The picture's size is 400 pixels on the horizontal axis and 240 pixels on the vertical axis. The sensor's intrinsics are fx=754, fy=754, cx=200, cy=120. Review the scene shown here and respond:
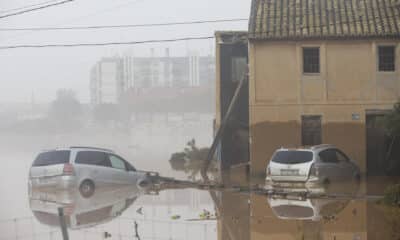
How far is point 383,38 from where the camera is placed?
3278 centimetres

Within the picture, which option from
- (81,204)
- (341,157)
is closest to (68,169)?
(81,204)

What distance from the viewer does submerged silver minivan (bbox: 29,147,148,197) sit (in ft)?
85.0

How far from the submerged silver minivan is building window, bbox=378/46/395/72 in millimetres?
12788

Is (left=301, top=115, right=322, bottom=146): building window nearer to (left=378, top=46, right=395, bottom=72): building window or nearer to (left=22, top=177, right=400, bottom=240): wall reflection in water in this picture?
(left=378, top=46, right=395, bottom=72): building window

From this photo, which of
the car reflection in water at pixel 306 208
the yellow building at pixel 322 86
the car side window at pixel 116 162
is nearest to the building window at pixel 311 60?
the yellow building at pixel 322 86

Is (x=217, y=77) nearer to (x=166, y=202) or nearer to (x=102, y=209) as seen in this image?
(x=166, y=202)

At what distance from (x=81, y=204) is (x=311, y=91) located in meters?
14.6

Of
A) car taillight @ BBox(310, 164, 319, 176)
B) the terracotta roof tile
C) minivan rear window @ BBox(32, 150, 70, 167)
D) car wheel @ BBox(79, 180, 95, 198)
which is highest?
the terracotta roof tile

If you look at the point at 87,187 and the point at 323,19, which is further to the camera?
the point at 323,19

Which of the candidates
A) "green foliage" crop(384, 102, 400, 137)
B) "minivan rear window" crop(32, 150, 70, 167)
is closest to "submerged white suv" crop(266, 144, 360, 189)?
"green foliage" crop(384, 102, 400, 137)

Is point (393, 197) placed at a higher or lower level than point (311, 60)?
lower

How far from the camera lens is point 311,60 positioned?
33.4 metres

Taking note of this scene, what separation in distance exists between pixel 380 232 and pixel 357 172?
44.9 ft

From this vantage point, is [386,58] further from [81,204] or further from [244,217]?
[81,204]
